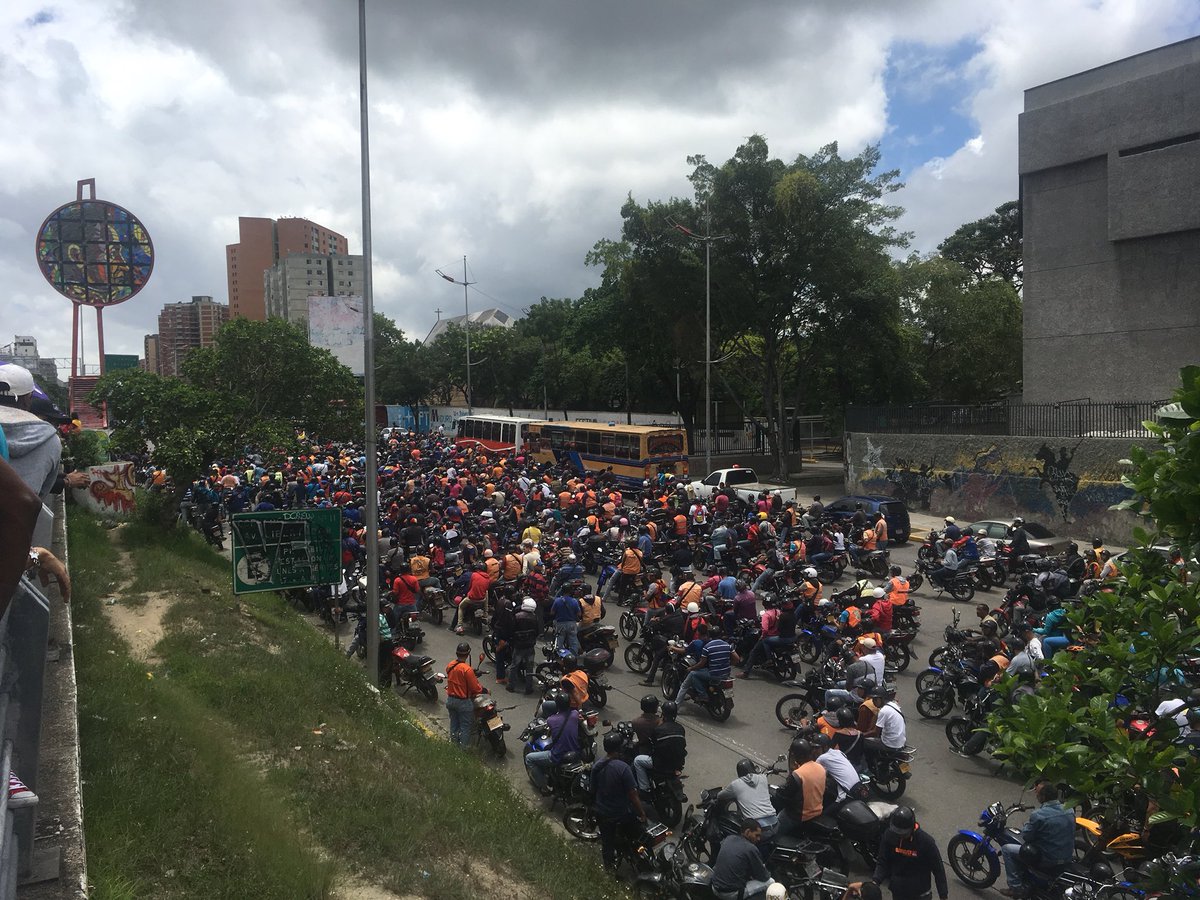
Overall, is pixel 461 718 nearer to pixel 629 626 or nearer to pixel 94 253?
pixel 629 626

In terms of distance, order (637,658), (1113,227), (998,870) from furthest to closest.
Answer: (1113,227) < (637,658) < (998,870)

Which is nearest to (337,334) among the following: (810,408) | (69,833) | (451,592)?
(451,592)

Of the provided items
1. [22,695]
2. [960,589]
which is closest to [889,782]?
[22,695]

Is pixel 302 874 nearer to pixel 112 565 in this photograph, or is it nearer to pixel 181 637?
pixel 181 637

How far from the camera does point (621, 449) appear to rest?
30.4 m

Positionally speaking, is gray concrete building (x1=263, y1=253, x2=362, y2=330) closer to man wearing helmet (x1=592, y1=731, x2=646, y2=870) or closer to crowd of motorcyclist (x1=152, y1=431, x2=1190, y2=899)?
crowd of motorcyclist (x1=152, y1=431, x2=1190, y2=899)

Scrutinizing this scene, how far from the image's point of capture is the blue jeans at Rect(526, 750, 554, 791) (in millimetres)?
8180

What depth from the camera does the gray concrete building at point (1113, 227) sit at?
22688 mm

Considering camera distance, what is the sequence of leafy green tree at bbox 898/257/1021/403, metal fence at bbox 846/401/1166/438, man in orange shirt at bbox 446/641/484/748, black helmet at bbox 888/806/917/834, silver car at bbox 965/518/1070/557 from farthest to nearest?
leafy green tree at bbox 898/257/1021/403, metal fence at bbox 846/401/1166/438, silver car at bbox 965/518/1070/557, man in orange shirt at bbox 446/641/484/748, black helmet at bbox 888/806/917/834

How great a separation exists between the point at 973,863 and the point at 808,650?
552 centimetres

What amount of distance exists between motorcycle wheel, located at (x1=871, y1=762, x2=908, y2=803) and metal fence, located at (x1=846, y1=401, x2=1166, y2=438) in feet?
49.8

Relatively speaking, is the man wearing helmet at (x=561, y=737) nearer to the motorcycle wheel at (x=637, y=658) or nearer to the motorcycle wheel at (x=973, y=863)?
the motorcycle wheel at (x=973, y=863)

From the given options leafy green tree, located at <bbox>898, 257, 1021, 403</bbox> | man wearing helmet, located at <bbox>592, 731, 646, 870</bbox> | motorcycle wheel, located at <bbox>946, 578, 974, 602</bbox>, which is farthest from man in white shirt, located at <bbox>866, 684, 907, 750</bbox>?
leafy green tree, located at <bbox>898, 257, 1021, 403</bbox>

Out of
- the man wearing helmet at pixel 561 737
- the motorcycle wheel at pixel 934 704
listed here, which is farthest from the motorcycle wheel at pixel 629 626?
the man wearing helmet at pixel 561 737
